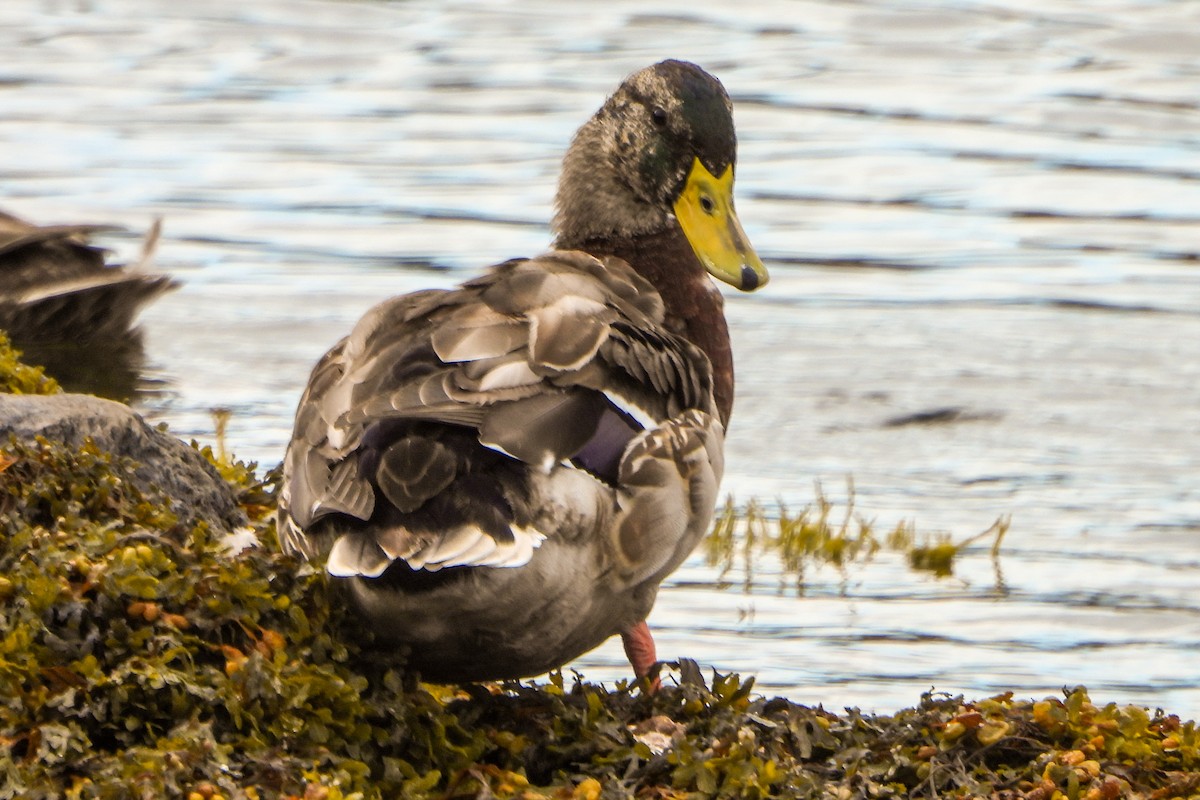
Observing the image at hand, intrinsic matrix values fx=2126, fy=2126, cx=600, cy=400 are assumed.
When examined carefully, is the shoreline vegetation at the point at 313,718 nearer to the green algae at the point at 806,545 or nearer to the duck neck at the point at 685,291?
the duck neck at the point at 685,291

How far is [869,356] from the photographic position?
12.8m

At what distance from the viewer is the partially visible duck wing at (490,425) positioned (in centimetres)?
439

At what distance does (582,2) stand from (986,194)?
8.86 m

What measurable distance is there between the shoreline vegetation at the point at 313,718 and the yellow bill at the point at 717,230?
1793 millimetres

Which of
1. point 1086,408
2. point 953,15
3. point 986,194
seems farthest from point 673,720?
point 953,15

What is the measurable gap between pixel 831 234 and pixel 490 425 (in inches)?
451

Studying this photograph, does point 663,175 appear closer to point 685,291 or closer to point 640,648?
point 685,291

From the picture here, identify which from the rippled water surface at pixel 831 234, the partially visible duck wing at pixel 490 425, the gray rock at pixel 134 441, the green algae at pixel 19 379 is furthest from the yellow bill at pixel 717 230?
the green algae at pixel 19 379

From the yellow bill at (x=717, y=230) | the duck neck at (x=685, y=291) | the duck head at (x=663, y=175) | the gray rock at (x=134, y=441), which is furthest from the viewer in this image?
the duck head at (x=663, y=175)

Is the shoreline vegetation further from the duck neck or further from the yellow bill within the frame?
the yellow bill

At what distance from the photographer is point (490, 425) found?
453 centimetres

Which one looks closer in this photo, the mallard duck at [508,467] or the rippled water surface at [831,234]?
the mallard duck at [508,467]

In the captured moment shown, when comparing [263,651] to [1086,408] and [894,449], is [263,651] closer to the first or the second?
[894,449]

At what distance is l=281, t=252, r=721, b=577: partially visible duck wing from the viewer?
4.39 metres
